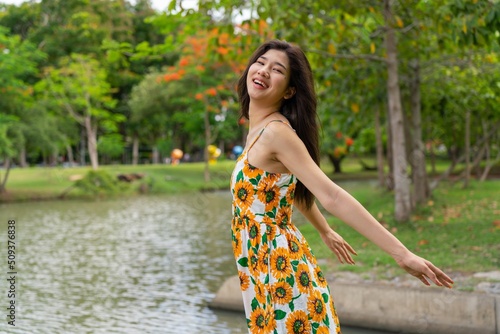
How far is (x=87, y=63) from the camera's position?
3073 centimetres

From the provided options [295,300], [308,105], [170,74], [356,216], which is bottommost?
[295,300]

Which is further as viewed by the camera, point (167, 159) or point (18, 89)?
point (167, 159)

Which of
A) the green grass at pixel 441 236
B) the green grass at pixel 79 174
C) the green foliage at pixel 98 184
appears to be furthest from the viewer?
the green foliage at pixel 98 184

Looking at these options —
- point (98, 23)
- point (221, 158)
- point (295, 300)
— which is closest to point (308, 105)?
point (295, 300)

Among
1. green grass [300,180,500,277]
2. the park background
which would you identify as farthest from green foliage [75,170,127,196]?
green grass [300,180,500,277]

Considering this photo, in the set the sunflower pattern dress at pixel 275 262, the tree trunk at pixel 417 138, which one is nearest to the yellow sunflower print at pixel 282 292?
the sunflower pattern dress at pixel 275 262

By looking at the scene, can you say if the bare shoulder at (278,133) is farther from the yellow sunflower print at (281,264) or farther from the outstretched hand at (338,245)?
the outstretched hand at (338,245)

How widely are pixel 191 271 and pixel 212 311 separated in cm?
235

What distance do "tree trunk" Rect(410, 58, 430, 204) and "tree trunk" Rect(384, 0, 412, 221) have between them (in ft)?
6.40

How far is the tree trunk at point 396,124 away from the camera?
10352mm

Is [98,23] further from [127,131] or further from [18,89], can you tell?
[18,89]

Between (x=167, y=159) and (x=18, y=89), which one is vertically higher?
(x=18, y=89)

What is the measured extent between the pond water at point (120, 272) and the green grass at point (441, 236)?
5.05ft

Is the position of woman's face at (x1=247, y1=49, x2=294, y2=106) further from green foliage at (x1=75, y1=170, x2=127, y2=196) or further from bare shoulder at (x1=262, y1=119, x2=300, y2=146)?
green foliage at (x1=75, y1=170, x2=127, y2=196)
